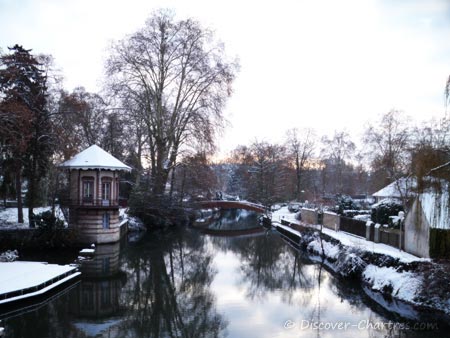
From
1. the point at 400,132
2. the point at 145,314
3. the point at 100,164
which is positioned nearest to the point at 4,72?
the point at 100,164

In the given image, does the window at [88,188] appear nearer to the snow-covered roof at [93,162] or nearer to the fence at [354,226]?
the snow-covered roof at [93,162]

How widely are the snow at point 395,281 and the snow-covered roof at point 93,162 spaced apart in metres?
15.2

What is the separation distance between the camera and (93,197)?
2438 centimetres

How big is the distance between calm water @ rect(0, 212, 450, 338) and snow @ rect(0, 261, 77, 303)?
0.88 metres

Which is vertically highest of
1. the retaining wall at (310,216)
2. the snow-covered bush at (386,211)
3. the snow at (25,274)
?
the snow-covered bush at (386,211)

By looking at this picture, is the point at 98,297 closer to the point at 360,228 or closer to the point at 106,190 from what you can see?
the point at 106,190

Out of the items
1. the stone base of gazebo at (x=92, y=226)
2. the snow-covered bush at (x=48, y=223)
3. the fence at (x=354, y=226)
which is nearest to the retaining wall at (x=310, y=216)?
the fence at (x=354, y=226)

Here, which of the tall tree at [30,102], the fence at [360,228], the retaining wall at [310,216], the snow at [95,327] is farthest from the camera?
the retaining wall at [310,216]

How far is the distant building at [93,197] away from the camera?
78.2 feet

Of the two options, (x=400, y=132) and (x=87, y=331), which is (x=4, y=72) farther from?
(x=400, y=132)

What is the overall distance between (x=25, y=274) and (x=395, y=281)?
43.4ft

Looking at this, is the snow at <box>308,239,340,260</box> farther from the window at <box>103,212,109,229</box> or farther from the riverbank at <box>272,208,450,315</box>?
the window at <box>103,212,109,229</box>

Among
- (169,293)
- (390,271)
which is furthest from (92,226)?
(390,271)

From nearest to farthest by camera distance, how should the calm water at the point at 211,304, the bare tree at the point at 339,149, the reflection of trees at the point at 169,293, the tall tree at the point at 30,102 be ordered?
the calm water at the point at 211,304 < the reflection of trees at the point at 169,293 < the tall tree at the point at 30,102 < the bare tree at the point at 339,149
